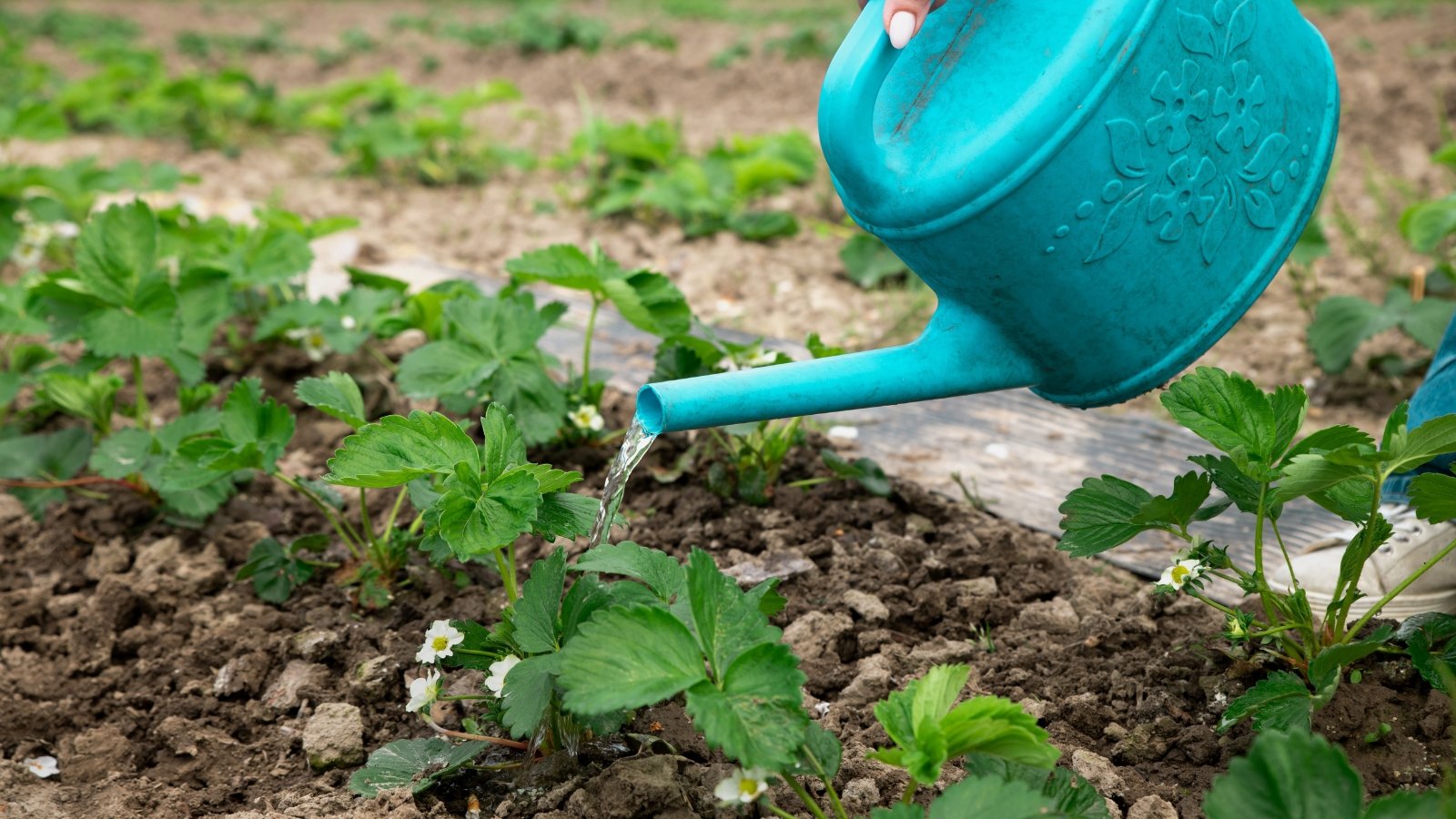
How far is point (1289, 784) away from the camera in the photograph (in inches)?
38.1

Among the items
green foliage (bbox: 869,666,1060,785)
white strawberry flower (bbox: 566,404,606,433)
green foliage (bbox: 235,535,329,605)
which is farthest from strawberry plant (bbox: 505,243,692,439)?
green foliage (bbox: 869,666,1060,785)

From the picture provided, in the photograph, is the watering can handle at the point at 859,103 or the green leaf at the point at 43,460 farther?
the green leaf at the point at 43,460

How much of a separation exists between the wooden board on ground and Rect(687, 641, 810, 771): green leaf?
2.99ft

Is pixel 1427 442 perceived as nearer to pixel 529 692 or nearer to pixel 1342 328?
pixel 529 692

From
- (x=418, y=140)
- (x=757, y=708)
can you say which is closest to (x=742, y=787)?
(x=757, y=708)

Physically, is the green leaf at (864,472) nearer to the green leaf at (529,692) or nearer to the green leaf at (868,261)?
the green leaf at (529,692)

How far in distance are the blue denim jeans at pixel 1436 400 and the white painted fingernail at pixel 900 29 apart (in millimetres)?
890

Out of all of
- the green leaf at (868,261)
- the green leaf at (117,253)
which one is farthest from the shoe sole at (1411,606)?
the green leaf at (117,253)

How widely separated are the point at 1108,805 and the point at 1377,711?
0.32 m

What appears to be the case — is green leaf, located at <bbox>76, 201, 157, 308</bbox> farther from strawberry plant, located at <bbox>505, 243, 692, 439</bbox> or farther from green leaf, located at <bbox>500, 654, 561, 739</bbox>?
green leaf, located at <bbox>500, 654, 561, 739</bbox>

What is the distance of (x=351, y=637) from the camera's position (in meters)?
1.73

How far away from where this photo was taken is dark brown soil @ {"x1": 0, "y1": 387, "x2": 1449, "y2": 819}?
4.60ft

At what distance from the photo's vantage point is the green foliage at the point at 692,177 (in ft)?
10.7

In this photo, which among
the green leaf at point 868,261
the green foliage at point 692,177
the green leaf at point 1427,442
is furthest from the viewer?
the green foliage at point 692,177
